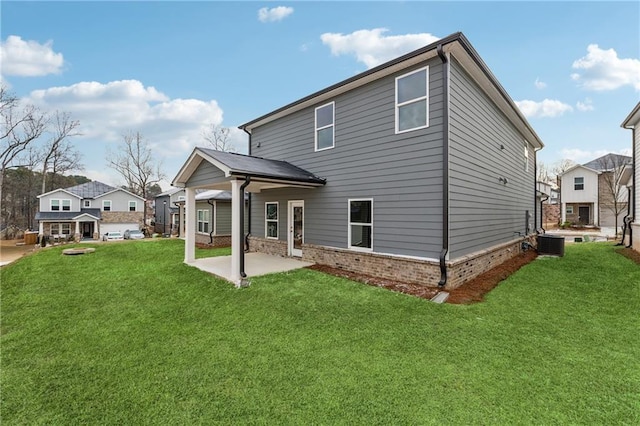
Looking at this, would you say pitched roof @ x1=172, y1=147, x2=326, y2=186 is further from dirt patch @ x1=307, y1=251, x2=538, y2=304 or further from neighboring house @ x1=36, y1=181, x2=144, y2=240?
neighboring house @ x1=36, y1=181, x2=144, y2=240

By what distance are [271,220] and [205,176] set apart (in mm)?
3429

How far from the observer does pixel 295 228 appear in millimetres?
10367

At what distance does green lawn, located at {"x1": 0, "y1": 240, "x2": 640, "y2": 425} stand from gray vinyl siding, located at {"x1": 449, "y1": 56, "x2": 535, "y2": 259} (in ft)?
6.14

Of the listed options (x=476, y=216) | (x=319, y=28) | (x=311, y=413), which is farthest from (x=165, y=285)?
(x=319, y=28)

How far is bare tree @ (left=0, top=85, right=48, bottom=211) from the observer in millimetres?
26359

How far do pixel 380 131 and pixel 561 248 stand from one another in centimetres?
884

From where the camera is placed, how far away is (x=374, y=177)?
7.57m

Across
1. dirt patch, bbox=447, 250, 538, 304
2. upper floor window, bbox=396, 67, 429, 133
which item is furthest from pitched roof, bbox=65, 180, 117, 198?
dirt patch, bbox=447, 250, 538, 304

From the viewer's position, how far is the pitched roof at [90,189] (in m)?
31.1

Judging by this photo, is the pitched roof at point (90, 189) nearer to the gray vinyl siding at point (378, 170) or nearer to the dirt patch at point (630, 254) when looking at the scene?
the gray vinyl siding at point (378, 170)

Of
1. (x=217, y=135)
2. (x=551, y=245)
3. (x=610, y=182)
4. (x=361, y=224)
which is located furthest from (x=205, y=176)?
(x=610, y=182)

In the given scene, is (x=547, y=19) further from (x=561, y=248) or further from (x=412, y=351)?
(x=412, y=351)

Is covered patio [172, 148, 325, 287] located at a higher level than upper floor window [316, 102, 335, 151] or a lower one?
lower

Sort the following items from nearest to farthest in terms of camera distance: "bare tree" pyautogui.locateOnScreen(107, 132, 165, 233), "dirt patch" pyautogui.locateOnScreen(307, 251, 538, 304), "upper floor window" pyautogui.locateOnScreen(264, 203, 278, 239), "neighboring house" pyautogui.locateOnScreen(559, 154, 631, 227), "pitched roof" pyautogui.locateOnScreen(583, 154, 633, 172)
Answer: "dirt patch" pyautogui.locateOnScreen(307, 251, 538, 304) < "upper floor window" pyautogui.locateOnScreen(264, 203, 278, 239) < "neighboring house" pyautogui.locateOnScreen(559, 154, 631, 227) < "pitched roof" pyautogui.locateOnScreen(583, 154, 633, 172) < "bare tree" pyautogui.locateOnScreen(107, 132, 165, 233)
